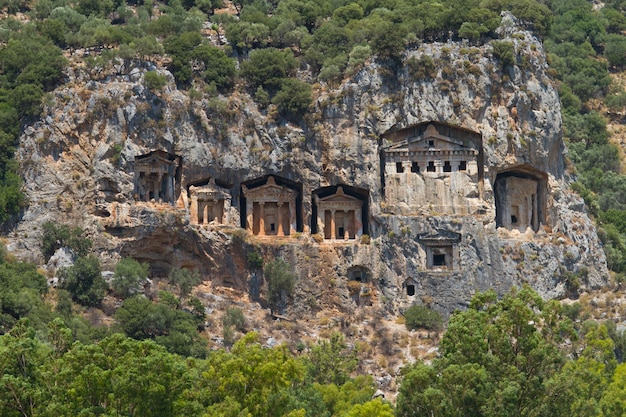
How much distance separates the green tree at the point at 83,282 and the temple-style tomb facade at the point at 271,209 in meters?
11.3

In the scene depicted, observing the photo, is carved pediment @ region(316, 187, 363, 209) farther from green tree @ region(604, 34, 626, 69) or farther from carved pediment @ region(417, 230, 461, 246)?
green tree @ region(604, 34, 626, 69)

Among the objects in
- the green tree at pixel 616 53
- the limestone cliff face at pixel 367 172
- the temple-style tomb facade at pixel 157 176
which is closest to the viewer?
the limestone cliff face at pixel 367 172

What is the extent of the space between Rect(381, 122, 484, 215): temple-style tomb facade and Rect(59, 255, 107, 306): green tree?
1694 centimetres

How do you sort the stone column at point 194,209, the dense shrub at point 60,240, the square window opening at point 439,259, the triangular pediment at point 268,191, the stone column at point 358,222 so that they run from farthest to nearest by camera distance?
1. the stone column at point 358,222
2. the triangular pediment at point 268,191
3. the square window opening at point 439,259
4. the stone column at point 194,209
5. the dense shrub at point 60,240

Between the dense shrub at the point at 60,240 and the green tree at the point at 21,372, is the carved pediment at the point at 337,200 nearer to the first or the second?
the dense shrub at the point at 60,240

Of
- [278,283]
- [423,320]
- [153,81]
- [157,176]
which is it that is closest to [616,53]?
[423,320]

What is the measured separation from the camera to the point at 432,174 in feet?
287

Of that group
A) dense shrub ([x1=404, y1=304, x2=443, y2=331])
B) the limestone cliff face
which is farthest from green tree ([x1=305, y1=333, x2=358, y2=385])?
the limestone cliff face

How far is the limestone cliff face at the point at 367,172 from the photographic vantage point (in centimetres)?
8444

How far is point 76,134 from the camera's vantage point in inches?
3314

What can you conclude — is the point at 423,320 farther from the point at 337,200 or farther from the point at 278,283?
the point at 337,200

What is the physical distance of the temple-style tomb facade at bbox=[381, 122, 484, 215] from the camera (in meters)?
87.2

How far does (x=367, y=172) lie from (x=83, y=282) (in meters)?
17.3

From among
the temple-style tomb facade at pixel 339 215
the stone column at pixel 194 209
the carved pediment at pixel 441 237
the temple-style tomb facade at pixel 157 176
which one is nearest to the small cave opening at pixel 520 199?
the carved pediment at pixel 441 237
